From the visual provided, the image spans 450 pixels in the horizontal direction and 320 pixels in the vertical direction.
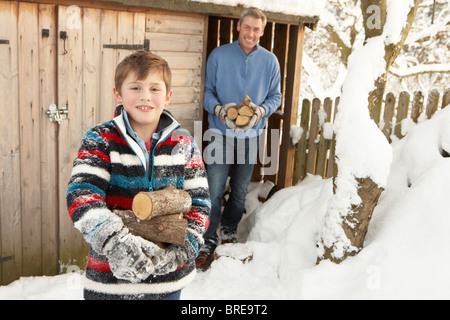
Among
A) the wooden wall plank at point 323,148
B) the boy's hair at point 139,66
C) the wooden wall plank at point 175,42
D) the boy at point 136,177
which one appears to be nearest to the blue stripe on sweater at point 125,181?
Result: the boy at point 136,177

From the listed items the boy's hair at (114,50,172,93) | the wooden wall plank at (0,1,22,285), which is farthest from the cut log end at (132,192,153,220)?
the wooden wall plank at (0,1,22,285)

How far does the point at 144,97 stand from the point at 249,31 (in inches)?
104

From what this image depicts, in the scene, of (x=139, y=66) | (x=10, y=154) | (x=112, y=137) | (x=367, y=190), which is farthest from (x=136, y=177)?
(x=367, y=190)

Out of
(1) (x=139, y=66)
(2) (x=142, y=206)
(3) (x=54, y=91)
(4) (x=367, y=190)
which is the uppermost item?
(1) (x=139, y=66)

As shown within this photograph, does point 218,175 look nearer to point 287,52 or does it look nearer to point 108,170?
point 287,52

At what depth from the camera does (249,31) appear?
14.6ft

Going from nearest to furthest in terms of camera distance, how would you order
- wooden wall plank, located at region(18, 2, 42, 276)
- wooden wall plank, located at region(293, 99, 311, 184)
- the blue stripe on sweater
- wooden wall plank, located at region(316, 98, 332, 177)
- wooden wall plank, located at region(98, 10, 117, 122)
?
the blue stripe on sweater, wooden wall plank, located at region(18, 2, 42, 276), wooden wall plank, located at region(98, 10, 117, 122), wooden wall plank, located at region(316, 98, 332, 177), wooden wall plank, located at region(293, 99, 311, 184)

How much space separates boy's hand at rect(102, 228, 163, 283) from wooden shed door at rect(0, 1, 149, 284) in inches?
90.1

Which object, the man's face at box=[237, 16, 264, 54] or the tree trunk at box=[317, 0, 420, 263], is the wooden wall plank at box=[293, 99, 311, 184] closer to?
the man's face at box=[237, 16, 264, 54]

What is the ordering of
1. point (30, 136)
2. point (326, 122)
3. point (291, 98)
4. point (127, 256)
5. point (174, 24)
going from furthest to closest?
point (291, 98)
point (326, 122)
point (174, 24)
point (30, 136)
point (127, 256)

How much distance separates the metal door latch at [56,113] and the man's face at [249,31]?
5.81 ft

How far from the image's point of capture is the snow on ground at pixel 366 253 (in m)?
3.45

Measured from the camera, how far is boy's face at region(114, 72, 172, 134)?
A: 206 centimetres

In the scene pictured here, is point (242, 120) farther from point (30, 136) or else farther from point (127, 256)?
point (127, 256)
